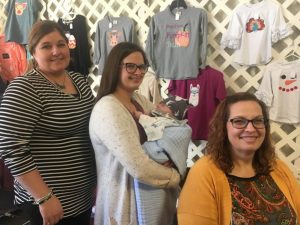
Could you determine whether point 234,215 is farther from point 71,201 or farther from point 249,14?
point 249,14

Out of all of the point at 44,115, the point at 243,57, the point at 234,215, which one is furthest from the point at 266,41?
the point at 44,115

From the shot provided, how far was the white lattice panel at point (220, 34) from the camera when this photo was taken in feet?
6.59

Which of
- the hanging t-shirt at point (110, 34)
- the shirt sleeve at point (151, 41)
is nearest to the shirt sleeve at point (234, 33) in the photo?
the shirt sleeve at point (151, 41)

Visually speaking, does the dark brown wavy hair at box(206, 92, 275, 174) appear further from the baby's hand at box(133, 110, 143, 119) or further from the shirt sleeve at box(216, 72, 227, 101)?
the shirt sleeve at box(216, 72, 227, 101)

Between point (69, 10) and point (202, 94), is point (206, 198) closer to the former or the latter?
point (202, 94)

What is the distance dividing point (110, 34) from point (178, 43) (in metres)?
0.57

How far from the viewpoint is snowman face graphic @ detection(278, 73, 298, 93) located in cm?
196

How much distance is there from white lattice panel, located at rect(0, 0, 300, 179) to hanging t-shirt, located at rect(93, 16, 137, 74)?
76 millimetres

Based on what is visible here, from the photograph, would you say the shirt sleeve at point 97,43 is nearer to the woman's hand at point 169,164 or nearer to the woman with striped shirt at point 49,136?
the woman with striped shirt at point 49,136

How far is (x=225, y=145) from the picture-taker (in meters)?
1.07

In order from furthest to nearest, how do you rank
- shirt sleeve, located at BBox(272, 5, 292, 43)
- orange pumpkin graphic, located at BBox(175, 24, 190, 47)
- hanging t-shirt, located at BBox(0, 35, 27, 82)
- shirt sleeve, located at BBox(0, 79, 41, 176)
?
hanging t-shirt, located at BBox(0, 35, 27, 82)
orange pumpkin graphic, located at BBox(175, 24, 190, 47)
shirt sleeve, located at BBox(272, 5, 292, 43)
shirt sleeve, located at BBox(0, 79, 41, 176)

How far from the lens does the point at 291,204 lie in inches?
40.9

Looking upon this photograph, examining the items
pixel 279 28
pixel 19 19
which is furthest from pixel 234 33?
pixel 19 19

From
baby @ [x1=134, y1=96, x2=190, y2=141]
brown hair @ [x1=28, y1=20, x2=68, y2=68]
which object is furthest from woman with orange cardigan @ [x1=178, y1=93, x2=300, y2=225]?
brown hair @ [x1=28, y1=20, x2=68, y2=68]
